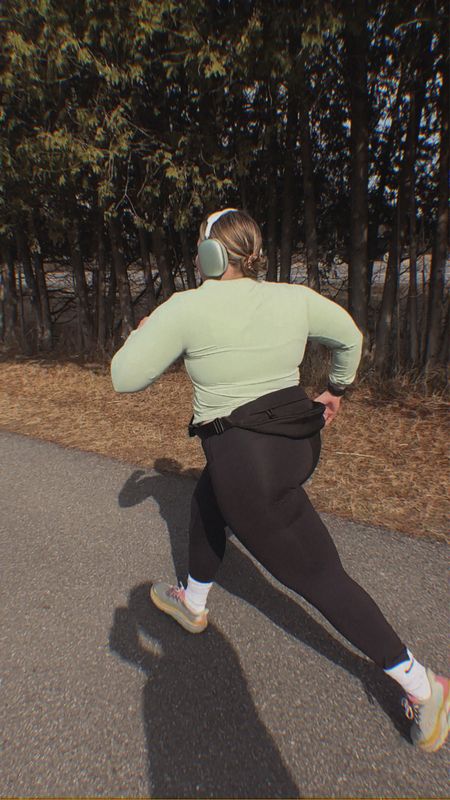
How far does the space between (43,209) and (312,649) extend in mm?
7710

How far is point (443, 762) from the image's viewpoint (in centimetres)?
164

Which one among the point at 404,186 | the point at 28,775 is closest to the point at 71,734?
the point at 28,775

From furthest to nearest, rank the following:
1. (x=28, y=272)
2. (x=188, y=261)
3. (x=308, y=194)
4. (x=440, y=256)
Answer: (x=28, y=272) < (x=188, y=261) < (x=308, y=194) < (x=440, y=256)

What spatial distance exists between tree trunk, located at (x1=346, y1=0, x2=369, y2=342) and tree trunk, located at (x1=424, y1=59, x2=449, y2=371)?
0.83 meters

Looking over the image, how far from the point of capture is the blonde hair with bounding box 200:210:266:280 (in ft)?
5.54

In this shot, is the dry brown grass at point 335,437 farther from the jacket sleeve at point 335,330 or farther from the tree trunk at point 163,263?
the tree trunk at point 163,263

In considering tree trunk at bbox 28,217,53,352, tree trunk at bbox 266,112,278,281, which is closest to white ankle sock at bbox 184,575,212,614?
tree trunk at bbox 266,112,278,281

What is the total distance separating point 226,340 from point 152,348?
248mm

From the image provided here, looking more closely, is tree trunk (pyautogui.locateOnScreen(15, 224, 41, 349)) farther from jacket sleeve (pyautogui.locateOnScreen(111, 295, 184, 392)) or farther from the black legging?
the black legging

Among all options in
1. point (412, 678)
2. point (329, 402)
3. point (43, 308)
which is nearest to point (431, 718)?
point (412, 678)

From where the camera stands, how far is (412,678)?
65.7 inches

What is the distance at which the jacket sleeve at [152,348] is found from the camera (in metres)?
1.62

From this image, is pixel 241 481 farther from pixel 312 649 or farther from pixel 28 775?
pixel 28 775

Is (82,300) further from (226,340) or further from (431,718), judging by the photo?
(431,718)
